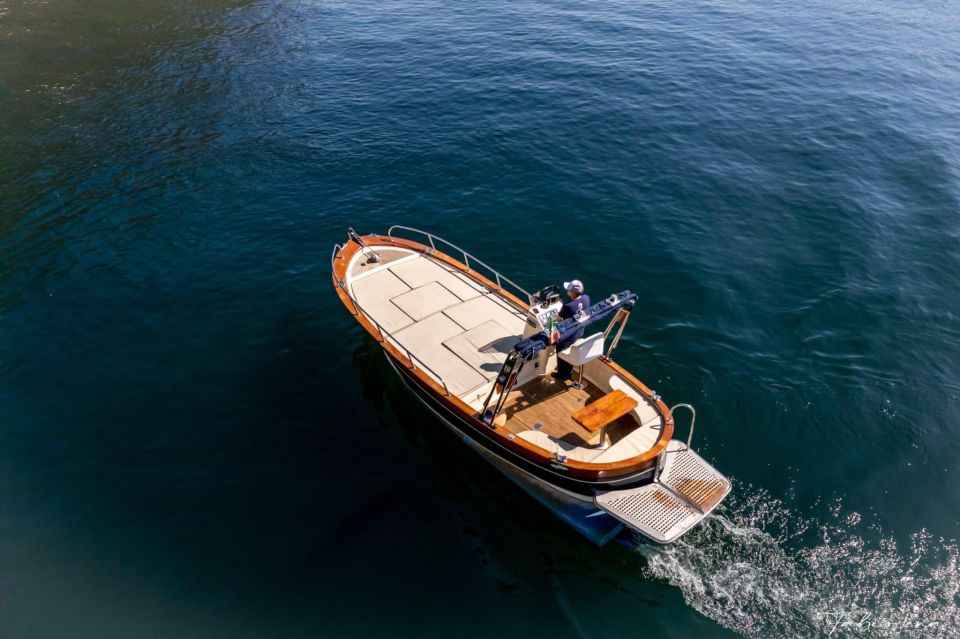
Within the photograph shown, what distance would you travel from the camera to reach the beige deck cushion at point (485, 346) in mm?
18188

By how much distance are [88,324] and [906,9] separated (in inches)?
3233

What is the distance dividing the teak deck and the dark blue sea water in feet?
8.12

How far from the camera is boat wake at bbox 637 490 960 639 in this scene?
1398 centimetres

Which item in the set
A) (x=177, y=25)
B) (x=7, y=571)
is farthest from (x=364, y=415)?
(x=177, y=25)

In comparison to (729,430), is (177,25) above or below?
above

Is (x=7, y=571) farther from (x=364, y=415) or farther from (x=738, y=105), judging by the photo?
(x=738, y=105)

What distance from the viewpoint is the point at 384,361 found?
72.2 ft

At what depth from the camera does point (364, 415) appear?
20.0m

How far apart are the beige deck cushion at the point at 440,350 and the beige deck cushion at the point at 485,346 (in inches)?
8.9

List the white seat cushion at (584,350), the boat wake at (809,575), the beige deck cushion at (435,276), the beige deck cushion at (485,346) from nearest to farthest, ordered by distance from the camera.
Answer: the boat wake at (809,575) → the white seat cushion at (584,350) → the beige deck cushion at (485,346) → the beige deck cushion at (435,276)

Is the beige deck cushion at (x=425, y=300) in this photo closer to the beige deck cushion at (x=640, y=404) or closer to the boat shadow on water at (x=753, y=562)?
the boat shadow on water at (x=753, y=562)

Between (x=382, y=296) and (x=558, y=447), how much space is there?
928 cm

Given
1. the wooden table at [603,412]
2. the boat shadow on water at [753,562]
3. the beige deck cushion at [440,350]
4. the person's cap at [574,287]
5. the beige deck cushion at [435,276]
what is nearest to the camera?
the boat shadow on water at [753,562]

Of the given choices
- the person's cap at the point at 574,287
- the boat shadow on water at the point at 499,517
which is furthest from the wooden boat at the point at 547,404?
the person's cap at the point at 574,287
